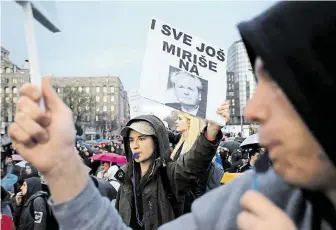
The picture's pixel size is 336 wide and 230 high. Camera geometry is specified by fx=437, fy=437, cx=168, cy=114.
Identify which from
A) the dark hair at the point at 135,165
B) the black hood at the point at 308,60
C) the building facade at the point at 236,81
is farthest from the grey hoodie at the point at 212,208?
the building facade at the point at 236,81

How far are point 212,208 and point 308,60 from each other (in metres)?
0.52

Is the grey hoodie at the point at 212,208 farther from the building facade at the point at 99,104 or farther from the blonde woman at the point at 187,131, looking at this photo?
the building facade at the point at 99,104

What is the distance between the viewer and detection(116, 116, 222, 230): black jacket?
2862 millimetres

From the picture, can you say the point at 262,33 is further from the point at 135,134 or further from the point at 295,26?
the point at 135,134

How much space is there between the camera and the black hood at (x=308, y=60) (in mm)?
921

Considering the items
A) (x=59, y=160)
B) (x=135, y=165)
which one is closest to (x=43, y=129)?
(x=59, y=160)

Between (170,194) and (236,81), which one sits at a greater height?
(236,81)

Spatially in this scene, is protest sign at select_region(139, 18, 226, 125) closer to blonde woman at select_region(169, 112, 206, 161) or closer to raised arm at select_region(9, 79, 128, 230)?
blonde woman at select_region(169, 112, 206, 161)

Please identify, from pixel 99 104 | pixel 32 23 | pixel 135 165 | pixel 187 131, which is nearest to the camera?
pixel 32 23

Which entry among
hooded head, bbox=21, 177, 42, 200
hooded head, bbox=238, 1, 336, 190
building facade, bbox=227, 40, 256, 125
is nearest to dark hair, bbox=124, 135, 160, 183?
hooded head, bbox=21, 177, 42, 200

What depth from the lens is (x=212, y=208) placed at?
1229mm

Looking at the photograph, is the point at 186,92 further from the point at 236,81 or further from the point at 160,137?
the point at 236,81

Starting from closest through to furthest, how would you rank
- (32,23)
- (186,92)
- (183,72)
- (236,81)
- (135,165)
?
(32,23) < (186,92) < (183,72) < (135,165) < (236,81)

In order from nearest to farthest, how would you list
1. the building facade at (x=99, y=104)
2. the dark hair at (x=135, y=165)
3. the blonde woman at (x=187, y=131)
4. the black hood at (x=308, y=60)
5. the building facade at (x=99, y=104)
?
the black hood at (x=308, y=60) < the dark hair at (x=135, y=165) < the blonde woman at (x=187, y=131) < the building facade at (x=99, y=104) < the building facade at (x=99, y=104)
